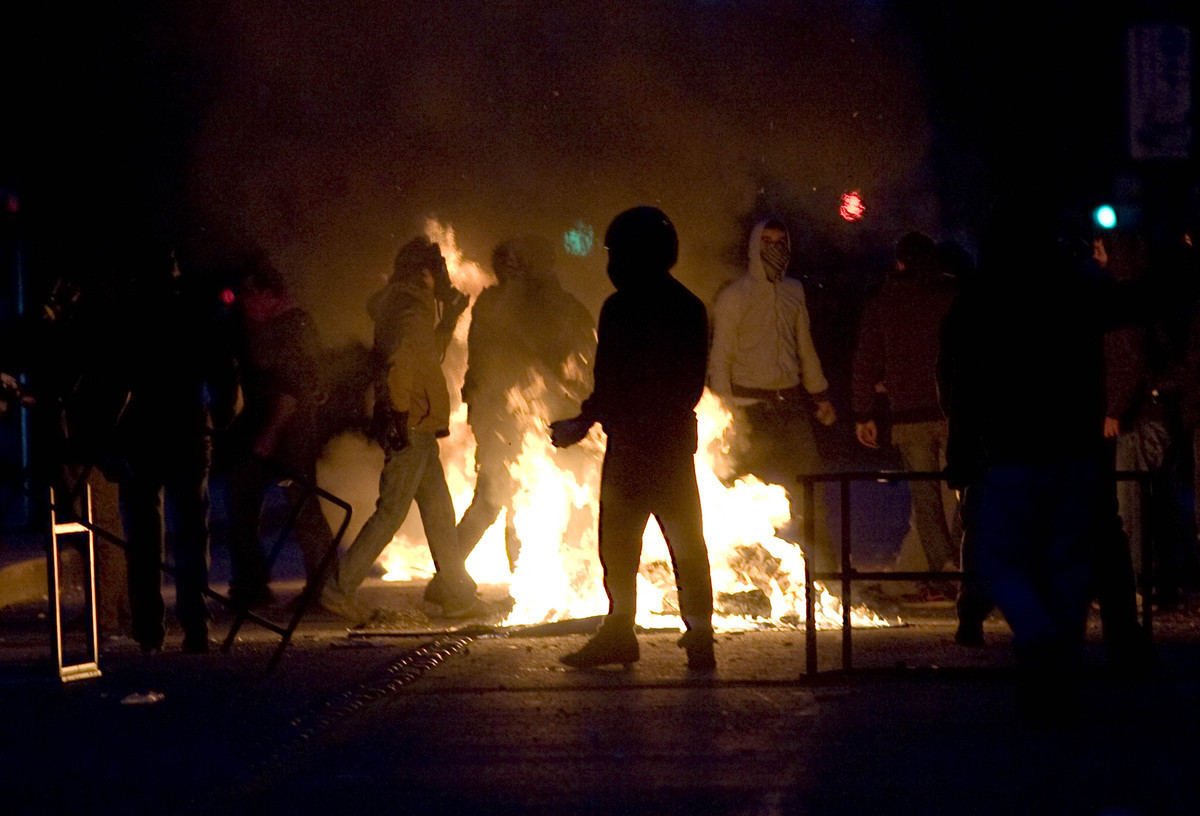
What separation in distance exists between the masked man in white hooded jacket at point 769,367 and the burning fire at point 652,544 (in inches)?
8.2

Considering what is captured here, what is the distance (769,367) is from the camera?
9.62m

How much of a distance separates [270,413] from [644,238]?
319 cm

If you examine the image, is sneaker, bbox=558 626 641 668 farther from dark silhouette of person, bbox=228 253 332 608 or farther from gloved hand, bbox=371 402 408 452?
dark silhouette of person, bbox=228 253 332 608

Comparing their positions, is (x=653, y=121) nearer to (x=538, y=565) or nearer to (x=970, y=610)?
(x=538, y=565)

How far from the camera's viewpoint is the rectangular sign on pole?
14352mm

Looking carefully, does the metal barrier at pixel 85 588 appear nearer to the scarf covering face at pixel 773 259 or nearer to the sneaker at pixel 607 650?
the sneaker at pixel 607 650

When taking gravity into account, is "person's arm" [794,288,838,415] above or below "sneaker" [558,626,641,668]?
above

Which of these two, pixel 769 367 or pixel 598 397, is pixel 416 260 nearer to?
pixel 769 367

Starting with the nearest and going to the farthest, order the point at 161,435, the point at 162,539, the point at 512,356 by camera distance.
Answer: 1. the point at 161,435
2. the point at 162,539
3. the point at 512,356

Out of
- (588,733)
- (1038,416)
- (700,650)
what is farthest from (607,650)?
(1038,416)

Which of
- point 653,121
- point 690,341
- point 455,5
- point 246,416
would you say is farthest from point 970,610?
point 455,5

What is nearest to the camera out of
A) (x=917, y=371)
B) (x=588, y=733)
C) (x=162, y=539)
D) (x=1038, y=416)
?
(x=588, y=733)

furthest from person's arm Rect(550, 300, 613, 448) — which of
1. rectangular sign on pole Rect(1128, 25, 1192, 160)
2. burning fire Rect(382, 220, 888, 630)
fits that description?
rectangular sign on pole Rect(1128, 25, 1192, 160)

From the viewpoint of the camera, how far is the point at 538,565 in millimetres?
9320
